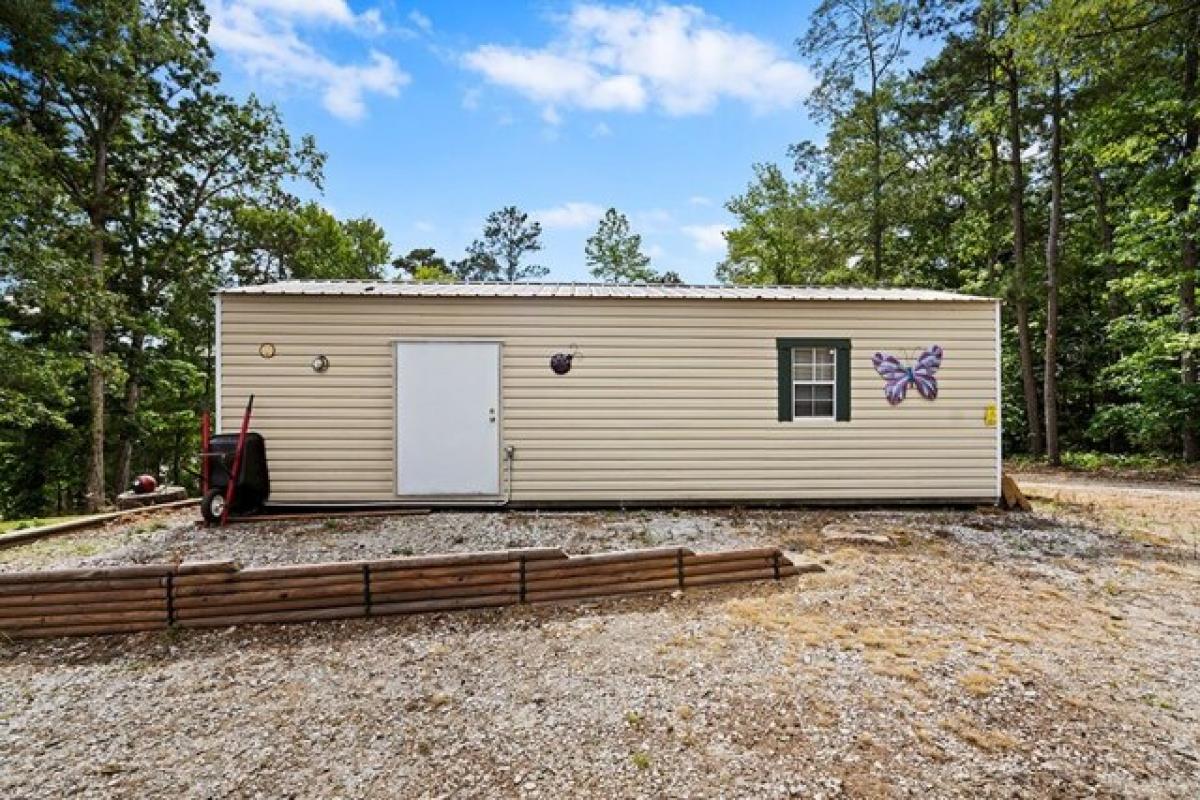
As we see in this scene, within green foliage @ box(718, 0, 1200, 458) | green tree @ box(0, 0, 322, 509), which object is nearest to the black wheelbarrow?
green tree @ box(0, 0, 322, 509)

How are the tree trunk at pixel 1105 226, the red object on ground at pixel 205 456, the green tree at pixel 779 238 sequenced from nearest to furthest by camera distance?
1. the red object on ground at pixel 205 456
2. the tree trunk at pixel 1105 226
3. the green tree at pixel 779 238

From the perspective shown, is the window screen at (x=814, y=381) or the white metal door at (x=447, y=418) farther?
the window screen at (x=814, y=381)

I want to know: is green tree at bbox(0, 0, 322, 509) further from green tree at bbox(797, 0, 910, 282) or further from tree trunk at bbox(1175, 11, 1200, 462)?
tree trunk at bbox(1175, 11, 1200, 462)

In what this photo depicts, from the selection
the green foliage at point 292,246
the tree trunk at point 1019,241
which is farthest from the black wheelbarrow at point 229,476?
the tree trunk at point 1019,241

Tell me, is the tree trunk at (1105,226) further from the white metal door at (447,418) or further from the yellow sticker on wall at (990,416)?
the white metal door at (447,418)

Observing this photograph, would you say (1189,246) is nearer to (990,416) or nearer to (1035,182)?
(1035,182)

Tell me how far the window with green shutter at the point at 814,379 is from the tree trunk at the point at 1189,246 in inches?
341

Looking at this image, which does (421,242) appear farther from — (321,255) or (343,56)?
(343,56)

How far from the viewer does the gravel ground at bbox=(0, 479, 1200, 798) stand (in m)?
2.05

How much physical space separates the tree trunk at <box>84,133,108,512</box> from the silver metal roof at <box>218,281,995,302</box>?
245 inches

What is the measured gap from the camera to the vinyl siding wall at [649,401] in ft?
20.9

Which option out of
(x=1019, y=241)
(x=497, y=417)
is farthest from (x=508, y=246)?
(x=497, y=417)

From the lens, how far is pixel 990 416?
22.2ft

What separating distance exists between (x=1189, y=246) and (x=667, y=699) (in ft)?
47.6
